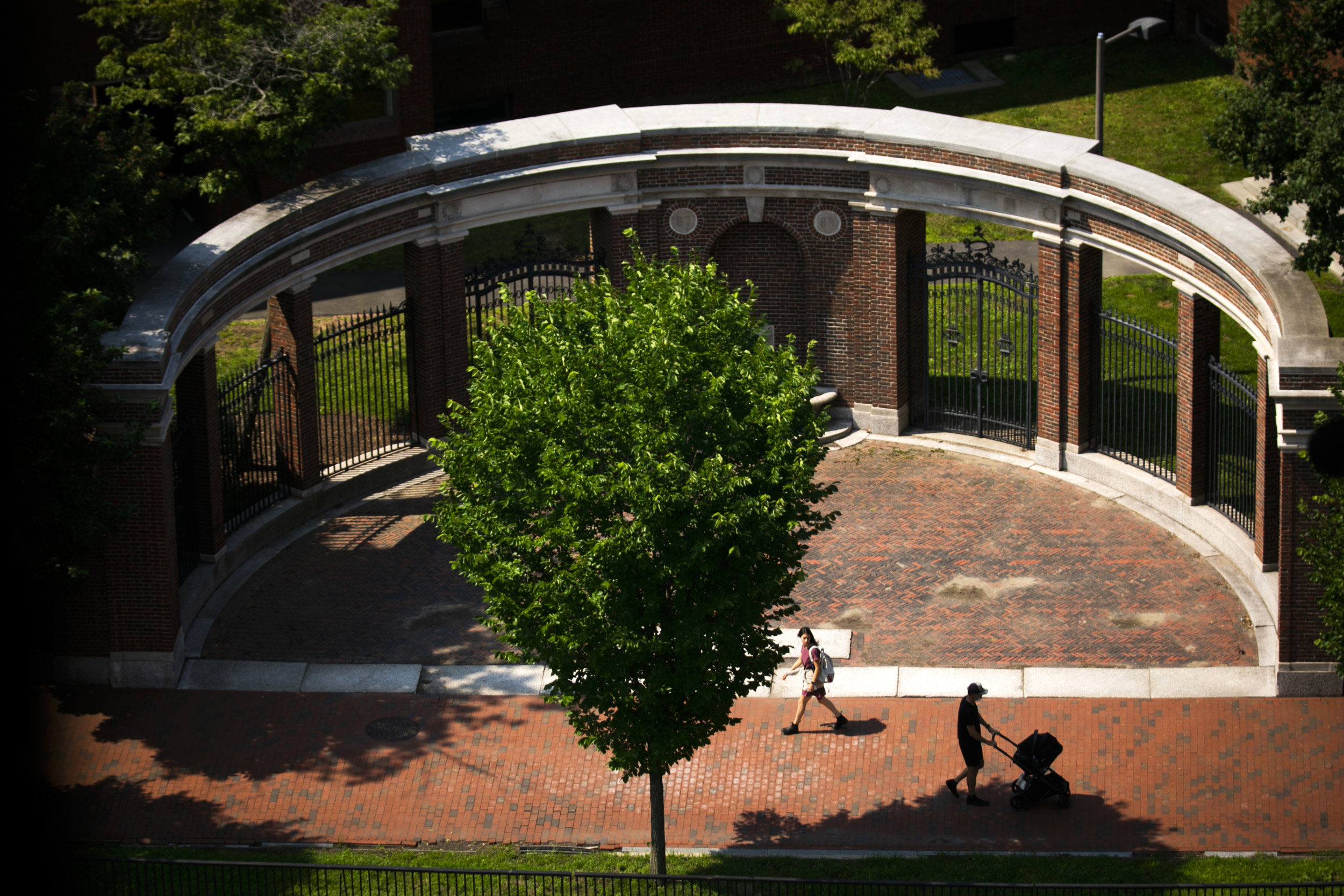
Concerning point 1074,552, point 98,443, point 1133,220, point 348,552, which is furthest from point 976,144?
point 98,443

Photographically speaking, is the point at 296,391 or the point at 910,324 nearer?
the point at 296,391

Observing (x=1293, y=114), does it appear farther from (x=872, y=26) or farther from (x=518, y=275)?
(x=872, y=26)

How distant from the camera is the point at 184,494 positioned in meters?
25.7

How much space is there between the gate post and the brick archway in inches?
189

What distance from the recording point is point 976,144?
28594 millimetres

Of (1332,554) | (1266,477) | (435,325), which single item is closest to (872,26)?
(435,325)

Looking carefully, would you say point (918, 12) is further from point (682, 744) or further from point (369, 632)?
point (682, 744)

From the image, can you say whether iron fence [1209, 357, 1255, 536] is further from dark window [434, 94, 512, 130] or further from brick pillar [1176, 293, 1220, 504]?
dark window [434, 94, 512, 130]

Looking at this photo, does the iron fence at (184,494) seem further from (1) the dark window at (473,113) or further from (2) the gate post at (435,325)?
(1) the dark window at (473,113)

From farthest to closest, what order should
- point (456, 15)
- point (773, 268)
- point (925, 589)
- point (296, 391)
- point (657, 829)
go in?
1. point (456, 15)
2. point (773, 268)
3. point (296, 391)
4. point (925, 589)
5. point (657, 829)

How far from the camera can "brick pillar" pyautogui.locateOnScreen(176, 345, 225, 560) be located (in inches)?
1014

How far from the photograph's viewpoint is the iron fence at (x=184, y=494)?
83.5 feet

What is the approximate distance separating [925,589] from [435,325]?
33.0 ft

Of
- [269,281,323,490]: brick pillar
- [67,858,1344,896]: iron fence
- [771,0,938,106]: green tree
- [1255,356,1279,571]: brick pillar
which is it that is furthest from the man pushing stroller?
[771,0,938,106]: green tree
